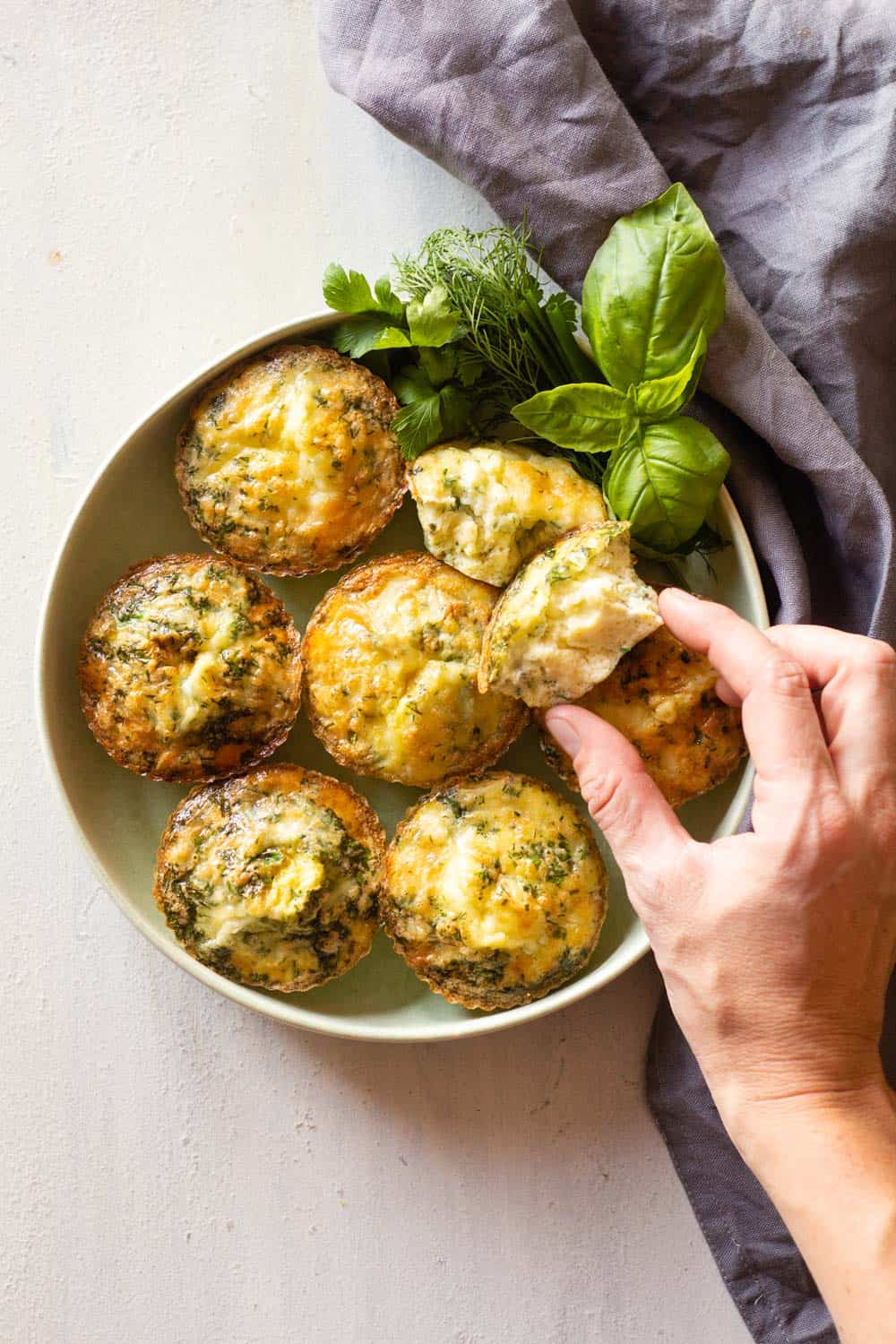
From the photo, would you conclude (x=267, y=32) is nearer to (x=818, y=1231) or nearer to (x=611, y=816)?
(x=611, y=816)

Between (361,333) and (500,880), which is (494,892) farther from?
(361,333)

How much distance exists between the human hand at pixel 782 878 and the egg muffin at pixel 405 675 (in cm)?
38

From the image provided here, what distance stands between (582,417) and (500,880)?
1076 mm

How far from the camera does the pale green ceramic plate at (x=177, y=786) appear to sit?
2.60 meters

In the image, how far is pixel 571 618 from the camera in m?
2.42

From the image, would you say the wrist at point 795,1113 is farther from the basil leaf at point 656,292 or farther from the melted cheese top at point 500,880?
the basil leaf at point 656,292

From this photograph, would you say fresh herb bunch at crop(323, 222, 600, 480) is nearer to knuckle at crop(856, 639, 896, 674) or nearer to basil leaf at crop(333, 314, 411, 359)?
basil leaf at crop(333, 314, 411, 359)

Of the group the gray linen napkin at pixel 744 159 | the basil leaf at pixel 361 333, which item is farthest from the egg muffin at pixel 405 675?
the gray linen napkin at pixel 744 159

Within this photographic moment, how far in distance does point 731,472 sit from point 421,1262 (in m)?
2.26

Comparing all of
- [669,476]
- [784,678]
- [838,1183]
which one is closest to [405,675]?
[669,476]

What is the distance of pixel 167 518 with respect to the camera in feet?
9.18

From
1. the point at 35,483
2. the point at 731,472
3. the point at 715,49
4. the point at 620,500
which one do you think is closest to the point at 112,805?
the point at 35,483

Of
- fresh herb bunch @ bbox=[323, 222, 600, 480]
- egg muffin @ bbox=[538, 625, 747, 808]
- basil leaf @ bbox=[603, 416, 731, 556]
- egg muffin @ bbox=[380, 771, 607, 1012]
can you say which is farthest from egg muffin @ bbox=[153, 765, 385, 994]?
basil leaf @ bbox=[603, 416, 731, 556]

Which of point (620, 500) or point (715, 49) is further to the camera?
point (715, 49)
